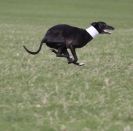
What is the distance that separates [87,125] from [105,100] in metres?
1.58

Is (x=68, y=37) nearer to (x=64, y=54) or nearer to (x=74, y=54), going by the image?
(x=74, y=54)

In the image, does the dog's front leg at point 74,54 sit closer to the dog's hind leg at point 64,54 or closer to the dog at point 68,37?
the dog at point 68,37

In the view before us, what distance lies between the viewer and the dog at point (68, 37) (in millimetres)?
12117

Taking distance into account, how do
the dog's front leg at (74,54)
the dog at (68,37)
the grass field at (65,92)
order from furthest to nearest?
the dog's front leg at (74,54)
the dog at (68,37)
the grass field at (65,92)

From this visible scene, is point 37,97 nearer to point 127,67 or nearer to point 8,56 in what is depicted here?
point 127,67

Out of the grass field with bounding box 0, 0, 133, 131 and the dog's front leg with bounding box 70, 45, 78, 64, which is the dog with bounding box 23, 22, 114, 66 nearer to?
the dog's front leg with bounding box 70, 45, 78, 64

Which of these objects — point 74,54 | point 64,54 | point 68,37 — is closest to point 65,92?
point 68,37

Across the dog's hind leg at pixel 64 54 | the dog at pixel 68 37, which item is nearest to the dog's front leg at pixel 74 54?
the dog at pixel 68 37

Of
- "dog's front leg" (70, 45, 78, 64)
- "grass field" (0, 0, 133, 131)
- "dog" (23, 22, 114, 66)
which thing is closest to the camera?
"grass field" (0, 0, 133, 131)

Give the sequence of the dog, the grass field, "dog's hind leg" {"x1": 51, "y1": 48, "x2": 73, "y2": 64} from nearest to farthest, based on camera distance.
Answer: the grass field
the dog
"dog's hind leg" {"x1": 51, "y1": 48, "x2": 73, "y2": 64}

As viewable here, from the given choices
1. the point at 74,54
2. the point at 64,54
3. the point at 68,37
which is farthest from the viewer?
the point at 64,54

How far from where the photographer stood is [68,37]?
40.2ft

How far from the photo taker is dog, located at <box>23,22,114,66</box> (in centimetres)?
1212

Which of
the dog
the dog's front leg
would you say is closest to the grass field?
the dog's front leg
